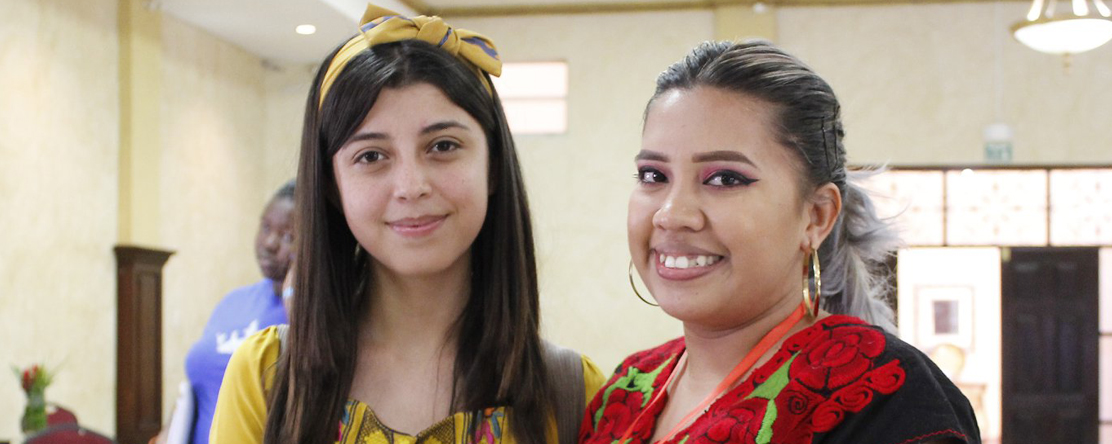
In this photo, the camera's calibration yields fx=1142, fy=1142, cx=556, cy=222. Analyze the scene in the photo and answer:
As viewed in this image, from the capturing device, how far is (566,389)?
77.9 inches

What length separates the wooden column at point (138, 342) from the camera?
7055mm

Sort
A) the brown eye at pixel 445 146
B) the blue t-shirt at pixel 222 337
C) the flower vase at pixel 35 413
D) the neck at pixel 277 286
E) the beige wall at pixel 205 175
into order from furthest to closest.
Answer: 1. the beige wall at pixel 205 175
2. the flower vase at pixel 35 413
3. the neck at pixel 277 286
4. the blue t-shirt at pixel 222 337
5. the brown eye at pixel 445 146

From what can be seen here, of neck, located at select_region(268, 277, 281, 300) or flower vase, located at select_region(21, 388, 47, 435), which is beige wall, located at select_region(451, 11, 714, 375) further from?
neck, located at select_region(268, 277, 281, 300)

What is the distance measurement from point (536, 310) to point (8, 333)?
4883mm

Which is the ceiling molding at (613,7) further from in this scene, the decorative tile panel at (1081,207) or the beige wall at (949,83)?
the decorative tile panel at (1081,207)

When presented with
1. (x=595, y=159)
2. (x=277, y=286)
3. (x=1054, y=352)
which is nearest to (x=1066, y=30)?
(x=1054, y=352)

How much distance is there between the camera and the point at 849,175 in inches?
75.9

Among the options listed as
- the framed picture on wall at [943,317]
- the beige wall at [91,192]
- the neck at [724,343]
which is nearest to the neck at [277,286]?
the beige wall at [91,192]

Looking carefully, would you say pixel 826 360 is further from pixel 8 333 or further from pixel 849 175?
pixel 8 333

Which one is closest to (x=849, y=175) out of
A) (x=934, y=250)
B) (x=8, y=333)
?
(x=8, y=333)

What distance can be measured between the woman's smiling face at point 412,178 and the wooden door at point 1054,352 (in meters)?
8.03

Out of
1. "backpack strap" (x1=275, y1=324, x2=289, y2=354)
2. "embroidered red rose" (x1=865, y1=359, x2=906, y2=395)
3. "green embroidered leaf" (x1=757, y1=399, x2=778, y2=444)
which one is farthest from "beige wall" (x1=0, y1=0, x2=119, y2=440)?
"embroidered red rose" (x1=865, y1=359, x2=906, y2=395)

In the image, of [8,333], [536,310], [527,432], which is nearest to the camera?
[527,432]

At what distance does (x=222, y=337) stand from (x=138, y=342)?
4.19 meters
